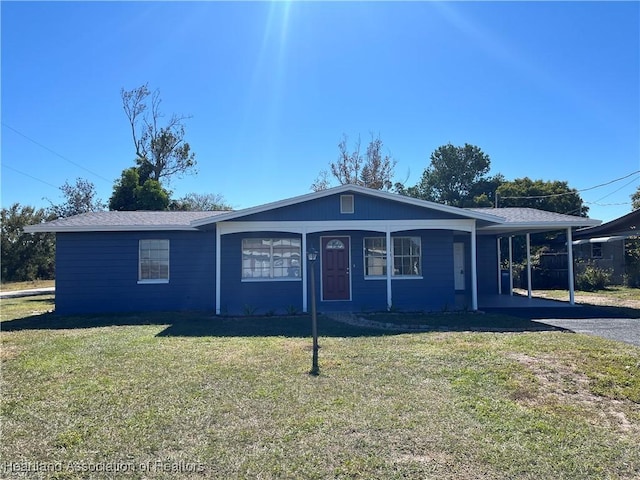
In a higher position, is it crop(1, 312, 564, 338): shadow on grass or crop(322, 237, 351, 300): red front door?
crop(322, 237, 351, 300): red front door

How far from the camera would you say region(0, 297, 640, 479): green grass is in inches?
131

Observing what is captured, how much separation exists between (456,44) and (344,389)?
9.49 m

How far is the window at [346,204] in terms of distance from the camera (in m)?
11.9

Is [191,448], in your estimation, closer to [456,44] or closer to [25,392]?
[25,392]

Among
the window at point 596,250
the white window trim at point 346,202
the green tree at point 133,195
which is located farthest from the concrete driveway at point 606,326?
the green tree at point 133,195

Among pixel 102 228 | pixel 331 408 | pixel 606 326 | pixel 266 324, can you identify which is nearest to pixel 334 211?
pixel 266 324

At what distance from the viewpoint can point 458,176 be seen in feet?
128

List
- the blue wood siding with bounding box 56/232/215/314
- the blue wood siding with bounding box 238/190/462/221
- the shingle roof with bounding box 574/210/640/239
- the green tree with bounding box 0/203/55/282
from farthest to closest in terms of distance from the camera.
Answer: the green tree with bounding box 0/203/55/282 → the shingle roof with bounding box 574/210/640/239 → the blue wood siding with bounding box 56/232/215/314 → the blue wood siding with bounding box 238/190/462/221

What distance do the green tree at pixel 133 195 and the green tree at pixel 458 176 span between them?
74.2 feet

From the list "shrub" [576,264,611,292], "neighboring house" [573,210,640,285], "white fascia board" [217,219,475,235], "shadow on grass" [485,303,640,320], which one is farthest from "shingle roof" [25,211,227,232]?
"neighboring house" [573,210,640,285]

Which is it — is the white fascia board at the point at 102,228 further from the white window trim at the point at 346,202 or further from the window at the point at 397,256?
the window at the point at 397,256

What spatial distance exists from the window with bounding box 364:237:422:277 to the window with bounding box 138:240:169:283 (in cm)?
566

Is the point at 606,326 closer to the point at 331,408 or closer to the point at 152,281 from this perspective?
the point at 331,408

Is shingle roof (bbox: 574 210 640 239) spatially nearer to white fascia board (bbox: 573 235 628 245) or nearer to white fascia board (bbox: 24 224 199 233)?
white fascia board (bbox: 573 235 628 245)
